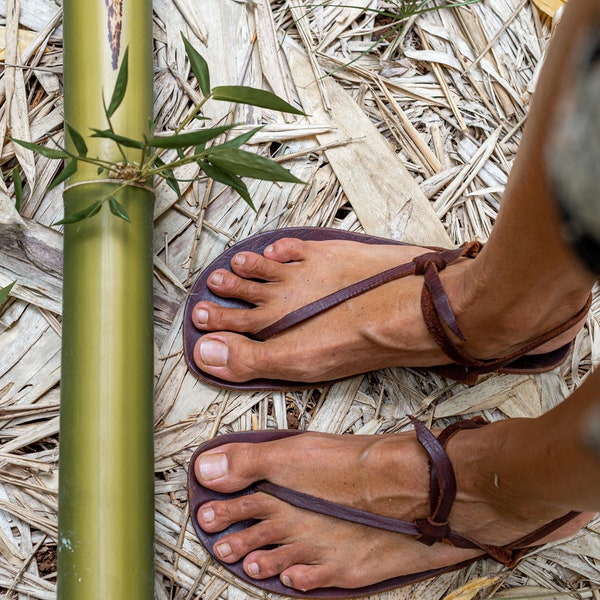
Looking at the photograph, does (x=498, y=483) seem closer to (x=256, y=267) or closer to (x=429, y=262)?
(x=429, y=262)

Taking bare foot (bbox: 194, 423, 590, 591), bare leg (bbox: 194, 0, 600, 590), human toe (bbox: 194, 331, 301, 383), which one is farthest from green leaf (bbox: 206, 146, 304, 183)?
bare foot (bbox: 194, 423, 590, 591)

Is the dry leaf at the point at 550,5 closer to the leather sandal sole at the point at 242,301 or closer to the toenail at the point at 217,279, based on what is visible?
the leather sandal sole at the point at 242,301

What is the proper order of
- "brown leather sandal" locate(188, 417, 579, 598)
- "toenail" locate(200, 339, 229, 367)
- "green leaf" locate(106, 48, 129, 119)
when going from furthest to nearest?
"toenail" locate(200, 339, 229, 367), "brown leather sandal" locate(188, 417, 579, 598), "green leaf" locate(106, 48, 129, 119)

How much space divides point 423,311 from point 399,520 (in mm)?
314

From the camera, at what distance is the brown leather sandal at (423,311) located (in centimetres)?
94

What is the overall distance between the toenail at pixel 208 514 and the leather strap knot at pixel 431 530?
31cm

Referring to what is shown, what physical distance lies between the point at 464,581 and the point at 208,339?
0.57 metres

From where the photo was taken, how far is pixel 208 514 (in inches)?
39.6

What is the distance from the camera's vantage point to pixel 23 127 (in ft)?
3.29

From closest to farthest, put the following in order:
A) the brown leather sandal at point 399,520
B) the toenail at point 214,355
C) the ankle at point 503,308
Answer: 1. the ankle at point 503,308
2. the brown leather sandal at point 399,520
3. the toenail at point 214,355

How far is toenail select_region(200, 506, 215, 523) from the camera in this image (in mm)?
1003

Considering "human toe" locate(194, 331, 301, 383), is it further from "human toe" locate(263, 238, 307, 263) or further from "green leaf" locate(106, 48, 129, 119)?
"green leaf" locate(106, 48, 129, 119)

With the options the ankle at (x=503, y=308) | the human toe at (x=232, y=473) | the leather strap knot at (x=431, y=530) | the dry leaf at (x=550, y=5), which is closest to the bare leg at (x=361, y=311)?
the ankle at (x=503, y=308)

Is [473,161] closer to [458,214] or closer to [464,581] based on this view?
[458,214]
